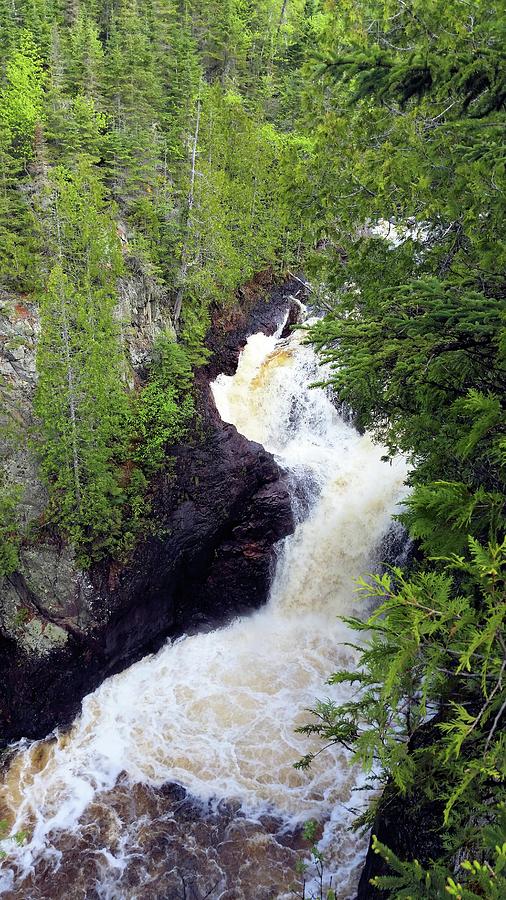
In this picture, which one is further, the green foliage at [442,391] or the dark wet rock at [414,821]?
the dark wet rock at [414,821]

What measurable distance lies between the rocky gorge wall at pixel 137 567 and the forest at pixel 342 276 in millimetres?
464

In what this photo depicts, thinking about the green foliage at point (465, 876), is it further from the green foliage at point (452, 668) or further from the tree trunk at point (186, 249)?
the tree trunk at point (186, 249)

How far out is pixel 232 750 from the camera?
11742 millimetres

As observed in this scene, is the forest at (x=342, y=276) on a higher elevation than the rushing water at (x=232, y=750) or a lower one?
higher

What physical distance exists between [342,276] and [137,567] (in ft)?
29.7

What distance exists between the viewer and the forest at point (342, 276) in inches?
161

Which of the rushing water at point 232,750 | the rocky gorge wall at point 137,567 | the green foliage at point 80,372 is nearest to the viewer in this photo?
the rushing water at point 232,750

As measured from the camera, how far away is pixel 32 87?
15672 millimetres

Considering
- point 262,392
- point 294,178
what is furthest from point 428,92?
point 262,392

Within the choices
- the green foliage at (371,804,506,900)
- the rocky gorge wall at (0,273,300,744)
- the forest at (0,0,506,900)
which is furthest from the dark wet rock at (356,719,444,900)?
→ the rocky gorge wall at (0,273,300,744)

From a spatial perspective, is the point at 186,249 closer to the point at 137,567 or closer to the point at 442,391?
the point at 137,567

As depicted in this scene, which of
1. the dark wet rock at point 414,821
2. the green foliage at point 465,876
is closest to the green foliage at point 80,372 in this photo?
the dark wet rock at point 414,821

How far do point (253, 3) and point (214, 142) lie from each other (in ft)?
78.9

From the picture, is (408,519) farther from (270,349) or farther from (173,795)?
(270,349)
